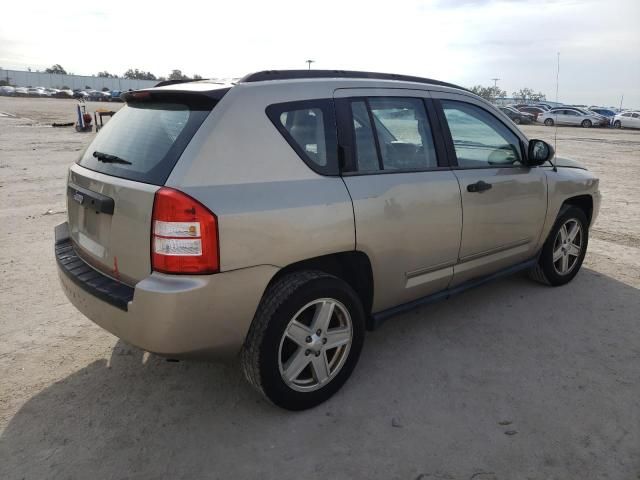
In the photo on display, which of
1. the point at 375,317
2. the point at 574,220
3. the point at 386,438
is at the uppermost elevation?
the point at 574,220

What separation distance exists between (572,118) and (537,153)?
129 ft

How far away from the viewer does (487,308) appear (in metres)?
4.21

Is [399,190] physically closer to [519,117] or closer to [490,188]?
[490,188]

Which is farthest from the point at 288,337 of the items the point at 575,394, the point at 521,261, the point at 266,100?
the point at 521,261

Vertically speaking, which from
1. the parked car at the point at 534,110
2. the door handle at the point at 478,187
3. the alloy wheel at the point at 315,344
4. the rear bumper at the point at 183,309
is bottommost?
the alloy wheel at the point at 315,344

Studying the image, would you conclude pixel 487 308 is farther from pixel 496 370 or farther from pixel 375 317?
pixel 375 317

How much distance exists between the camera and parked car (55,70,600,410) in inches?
91.9

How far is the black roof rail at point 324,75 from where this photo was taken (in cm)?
271

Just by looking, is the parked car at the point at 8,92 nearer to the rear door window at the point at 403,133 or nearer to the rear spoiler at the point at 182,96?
the rear spoiler at the point at 182,96

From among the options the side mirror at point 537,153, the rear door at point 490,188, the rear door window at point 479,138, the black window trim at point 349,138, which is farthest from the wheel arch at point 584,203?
the black window trim at point 349,138

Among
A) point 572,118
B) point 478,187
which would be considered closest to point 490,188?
point 478,187

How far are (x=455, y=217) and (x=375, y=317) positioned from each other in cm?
90

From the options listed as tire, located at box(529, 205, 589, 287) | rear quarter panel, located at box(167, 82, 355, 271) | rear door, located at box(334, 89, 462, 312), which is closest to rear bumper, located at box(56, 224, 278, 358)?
rear quarter panel, located at box(167, 82, 355, 271)

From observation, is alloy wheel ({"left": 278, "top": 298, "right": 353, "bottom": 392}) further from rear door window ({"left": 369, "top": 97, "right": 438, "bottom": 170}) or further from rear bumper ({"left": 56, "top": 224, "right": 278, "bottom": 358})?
rear door window ({"left": 369, "top": 97, "right": 438, "bottom": 170})
